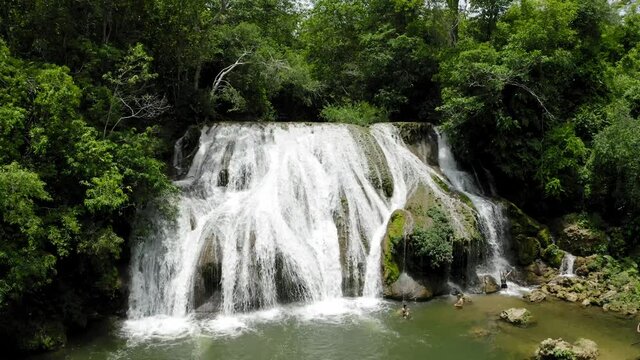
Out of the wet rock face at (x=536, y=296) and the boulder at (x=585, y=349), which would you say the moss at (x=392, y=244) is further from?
the boulder at (x=585, y=349)

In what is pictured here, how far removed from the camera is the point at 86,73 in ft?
46.4

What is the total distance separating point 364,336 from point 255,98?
1450 cm

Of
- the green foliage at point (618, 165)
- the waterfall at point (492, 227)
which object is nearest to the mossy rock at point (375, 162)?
the waterfall at point (492, 227)

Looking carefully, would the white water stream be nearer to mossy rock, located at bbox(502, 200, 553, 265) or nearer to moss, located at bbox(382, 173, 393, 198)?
mossy rock, located at bbox(502, 200, 553, 265)

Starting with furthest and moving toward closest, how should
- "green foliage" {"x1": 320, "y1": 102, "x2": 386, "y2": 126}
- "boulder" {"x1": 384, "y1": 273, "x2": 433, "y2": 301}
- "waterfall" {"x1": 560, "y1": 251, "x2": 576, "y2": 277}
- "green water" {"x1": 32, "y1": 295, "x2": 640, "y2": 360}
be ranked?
1. "green foliage" {"x1": 320, "y1": 102, "x2": 386, "y2": 126}
2. "waterfall" {"x1": 560, "y1": 251, "x2": 576, "y2": 277}
3. "boulder" {"x1": 384, "y1": 273, "x2": 433, "y2": 301}
4. "green water" {"x1": 32, "y1": 295, "x2": 640, "y2": 360}

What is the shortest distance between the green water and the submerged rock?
1.50ft

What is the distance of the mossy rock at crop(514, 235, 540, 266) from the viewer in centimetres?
1738

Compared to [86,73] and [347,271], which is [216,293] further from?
[86,73]

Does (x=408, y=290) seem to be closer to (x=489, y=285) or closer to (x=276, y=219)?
(x=489, y=285)

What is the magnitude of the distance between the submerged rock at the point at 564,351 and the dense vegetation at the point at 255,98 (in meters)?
7.53

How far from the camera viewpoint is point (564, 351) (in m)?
11.0

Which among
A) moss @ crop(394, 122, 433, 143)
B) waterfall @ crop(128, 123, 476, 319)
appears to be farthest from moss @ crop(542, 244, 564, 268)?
moss @ crop(394, 122, 433, 143)

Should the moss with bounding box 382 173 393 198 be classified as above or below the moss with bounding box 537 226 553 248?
above

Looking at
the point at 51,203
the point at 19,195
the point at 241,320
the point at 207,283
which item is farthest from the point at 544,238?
the point at 19,195
